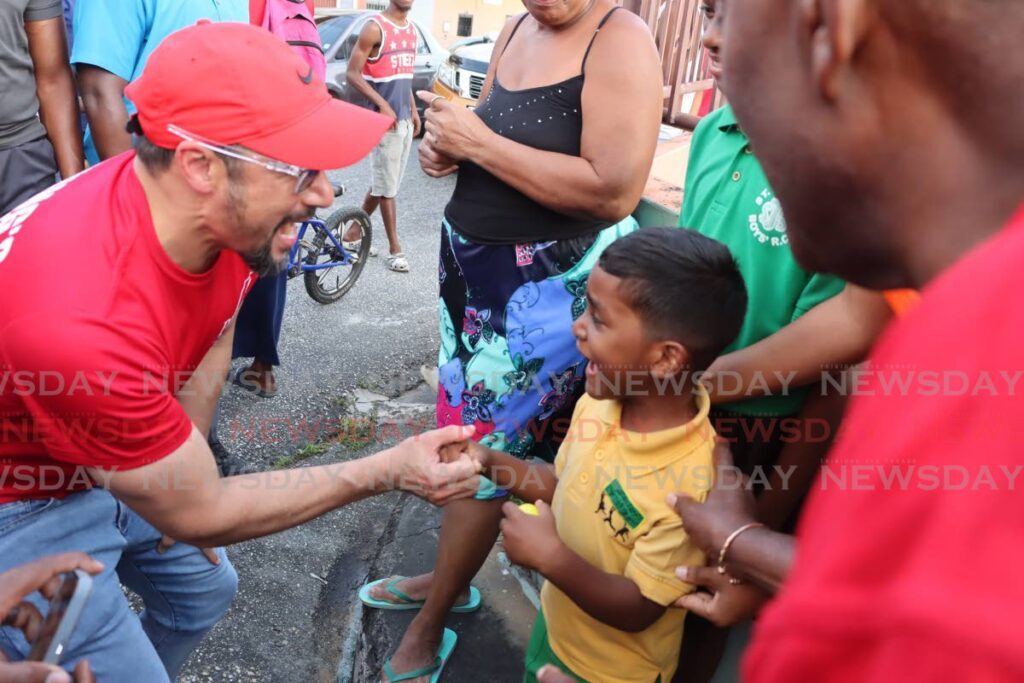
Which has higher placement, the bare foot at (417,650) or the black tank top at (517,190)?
the black tank top at (517,190)

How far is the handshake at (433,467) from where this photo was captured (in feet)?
7.18

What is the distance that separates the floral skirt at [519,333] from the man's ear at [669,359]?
0.58 meters

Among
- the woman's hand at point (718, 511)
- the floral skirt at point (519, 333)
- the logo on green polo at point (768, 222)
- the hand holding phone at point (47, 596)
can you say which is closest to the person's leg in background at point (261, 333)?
the floral skirt at point (519, 333)

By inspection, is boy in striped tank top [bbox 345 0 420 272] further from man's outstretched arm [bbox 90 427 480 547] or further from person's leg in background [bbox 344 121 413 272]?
man's outstretched arm [bbox 90 427 480 547]

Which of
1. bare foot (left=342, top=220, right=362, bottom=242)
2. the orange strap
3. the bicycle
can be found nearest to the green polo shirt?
the orange strap

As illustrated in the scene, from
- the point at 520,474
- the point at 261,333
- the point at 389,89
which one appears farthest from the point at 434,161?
the point at 389,89

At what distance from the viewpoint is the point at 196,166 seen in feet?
5.94

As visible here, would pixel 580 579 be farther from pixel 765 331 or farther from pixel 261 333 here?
pixel 261 333

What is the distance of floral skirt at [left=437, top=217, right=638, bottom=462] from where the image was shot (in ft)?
8.21

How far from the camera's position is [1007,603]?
445 millimetres

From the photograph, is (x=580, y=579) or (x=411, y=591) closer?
(x=580, y=579)

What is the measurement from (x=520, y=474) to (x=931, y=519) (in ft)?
6.18

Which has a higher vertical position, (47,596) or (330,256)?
(47,596)

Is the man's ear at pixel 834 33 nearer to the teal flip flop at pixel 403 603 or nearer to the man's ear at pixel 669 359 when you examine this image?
the man's ear at pixel 669 359
